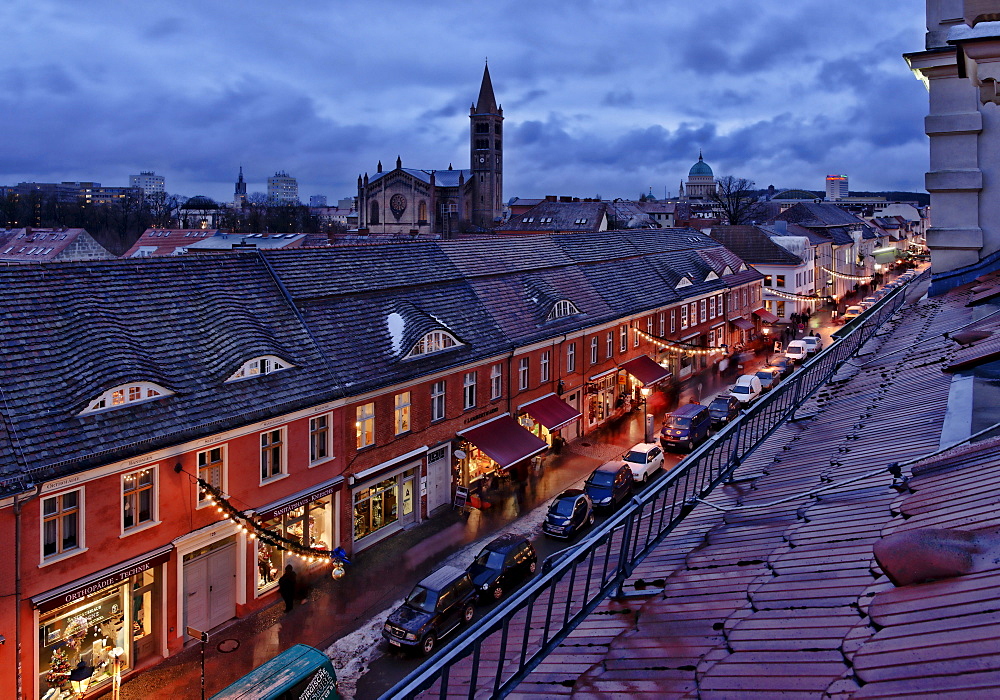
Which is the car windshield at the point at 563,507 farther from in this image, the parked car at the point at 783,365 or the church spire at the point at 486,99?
the church spire at the point at 486,99

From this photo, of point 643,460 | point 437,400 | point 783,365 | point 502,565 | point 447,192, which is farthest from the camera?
point 447,192

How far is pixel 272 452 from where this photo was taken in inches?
753

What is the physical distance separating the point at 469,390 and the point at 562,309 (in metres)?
8.30

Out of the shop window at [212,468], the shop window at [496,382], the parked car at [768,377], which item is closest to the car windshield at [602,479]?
the shop window at [496,382]

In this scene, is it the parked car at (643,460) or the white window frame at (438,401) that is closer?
the white window frame at (438,401)

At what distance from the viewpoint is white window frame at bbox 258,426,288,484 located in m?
18.8

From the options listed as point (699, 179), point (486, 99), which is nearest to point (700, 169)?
point (699, 179)

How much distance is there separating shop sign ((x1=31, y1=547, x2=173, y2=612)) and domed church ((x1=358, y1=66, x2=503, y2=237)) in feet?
315

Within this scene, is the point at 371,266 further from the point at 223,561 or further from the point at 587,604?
the point at 587,604

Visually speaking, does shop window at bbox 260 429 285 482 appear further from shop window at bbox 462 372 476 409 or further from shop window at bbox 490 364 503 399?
shop window at bbox 490 364 503 399

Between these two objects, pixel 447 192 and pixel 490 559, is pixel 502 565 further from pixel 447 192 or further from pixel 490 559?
pixel 447 192

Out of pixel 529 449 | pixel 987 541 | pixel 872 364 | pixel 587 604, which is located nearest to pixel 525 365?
pixel 529 449

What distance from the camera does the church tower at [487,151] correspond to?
415 feet

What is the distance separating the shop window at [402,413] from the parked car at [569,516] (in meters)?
5.31
